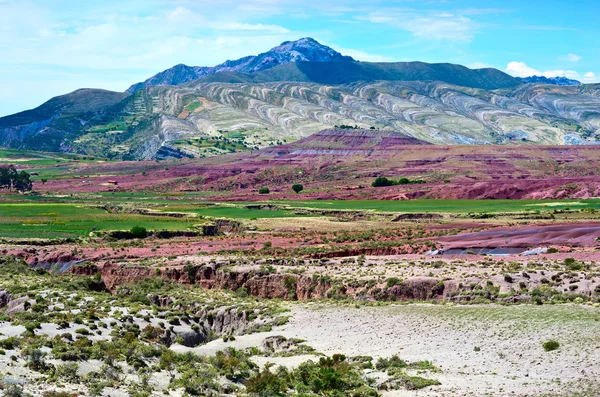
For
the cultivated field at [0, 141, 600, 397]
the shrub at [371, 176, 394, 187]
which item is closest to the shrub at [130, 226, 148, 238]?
the cultivated field at [0, 141, 600, 397]

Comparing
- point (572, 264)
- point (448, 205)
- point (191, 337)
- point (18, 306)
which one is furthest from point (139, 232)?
point (448, 205)

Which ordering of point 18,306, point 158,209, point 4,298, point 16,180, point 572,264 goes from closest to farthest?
point 18,306, point 4,298, point 572,264, point 158,209, point 16,180

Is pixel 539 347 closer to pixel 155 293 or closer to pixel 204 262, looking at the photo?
pixel 155 293

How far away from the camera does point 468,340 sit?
113 feet

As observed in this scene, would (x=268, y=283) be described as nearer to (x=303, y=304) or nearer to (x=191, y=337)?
(x=303, y=304)

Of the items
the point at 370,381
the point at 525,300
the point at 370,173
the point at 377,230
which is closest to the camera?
the point at 370,381

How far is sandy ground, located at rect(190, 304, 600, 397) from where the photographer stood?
92.6 feet

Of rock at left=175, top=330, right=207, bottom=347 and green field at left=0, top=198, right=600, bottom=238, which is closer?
rock at left=175, top=330, right=207, bottom=347

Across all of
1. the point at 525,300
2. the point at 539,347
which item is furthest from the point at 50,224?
the point at 539,347

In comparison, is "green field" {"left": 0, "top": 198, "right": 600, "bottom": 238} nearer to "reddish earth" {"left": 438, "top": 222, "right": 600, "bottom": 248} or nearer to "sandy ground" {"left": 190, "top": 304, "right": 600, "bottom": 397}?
"reddish earth" {"left": 438, "top": 222, "right": 600, "bottom": 248}

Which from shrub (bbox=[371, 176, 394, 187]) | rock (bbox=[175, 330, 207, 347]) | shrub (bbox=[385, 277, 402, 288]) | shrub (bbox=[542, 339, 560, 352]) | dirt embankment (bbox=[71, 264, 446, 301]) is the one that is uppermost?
shrub (bbox=[371, 176, 394, 187])

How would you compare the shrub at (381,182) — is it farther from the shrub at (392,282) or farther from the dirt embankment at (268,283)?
the shrub at (392,282)

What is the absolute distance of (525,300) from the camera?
4306cm

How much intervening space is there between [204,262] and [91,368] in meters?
33.9
